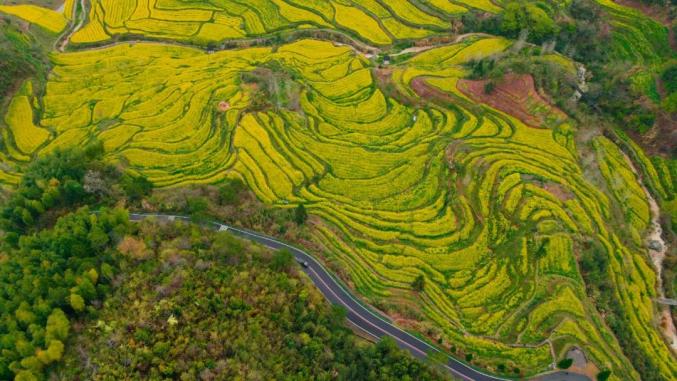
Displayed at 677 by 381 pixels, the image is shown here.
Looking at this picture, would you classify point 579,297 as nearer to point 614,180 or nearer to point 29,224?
point 614,180

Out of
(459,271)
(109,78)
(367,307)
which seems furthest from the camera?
(109,78)

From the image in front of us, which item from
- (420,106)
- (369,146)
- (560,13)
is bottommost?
(369,146)

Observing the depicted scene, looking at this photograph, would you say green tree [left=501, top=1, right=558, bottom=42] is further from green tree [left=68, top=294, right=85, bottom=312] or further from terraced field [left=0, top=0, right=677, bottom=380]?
green tree [left=68, top=294, right=85, bottom=312]

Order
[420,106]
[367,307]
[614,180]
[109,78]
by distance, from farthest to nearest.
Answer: [109,78] → [420,106] → [614,180] → [367,307]

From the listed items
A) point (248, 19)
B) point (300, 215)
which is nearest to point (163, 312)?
point (300, 215)

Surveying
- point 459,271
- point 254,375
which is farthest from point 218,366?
point 459,271
